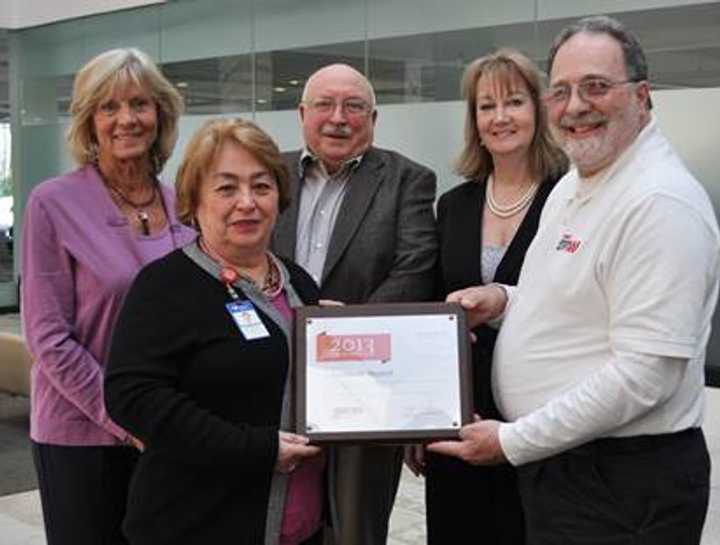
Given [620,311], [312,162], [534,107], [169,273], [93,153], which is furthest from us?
[312,162]

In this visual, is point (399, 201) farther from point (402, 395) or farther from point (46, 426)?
point (46, 426)

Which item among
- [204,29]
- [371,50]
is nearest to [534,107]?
[371,50]

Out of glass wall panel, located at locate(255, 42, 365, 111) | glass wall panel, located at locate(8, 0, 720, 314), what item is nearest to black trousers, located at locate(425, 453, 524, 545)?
glass wall panel, located at locate(8, 0, 720, 314)

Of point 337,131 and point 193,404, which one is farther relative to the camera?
point 337,131

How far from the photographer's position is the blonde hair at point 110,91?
2.76 metres

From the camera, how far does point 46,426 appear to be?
275 centimetres

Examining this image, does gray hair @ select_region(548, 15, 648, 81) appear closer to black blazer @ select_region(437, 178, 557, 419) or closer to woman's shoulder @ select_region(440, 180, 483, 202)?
black blazer @ select_region(437, 178, 557, 419)

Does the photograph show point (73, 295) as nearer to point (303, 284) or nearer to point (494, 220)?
point (303, 284)

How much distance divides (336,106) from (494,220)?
0.60 metres

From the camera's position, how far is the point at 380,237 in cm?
303

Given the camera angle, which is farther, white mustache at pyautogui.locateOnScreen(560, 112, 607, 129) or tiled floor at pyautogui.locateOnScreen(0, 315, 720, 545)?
tiled floor at pyautogui.locateOnScreen(0, 315, 720, 545)

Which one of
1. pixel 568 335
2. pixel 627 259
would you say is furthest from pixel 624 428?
pixel 627 259

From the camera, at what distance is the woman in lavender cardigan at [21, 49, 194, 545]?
2.66m

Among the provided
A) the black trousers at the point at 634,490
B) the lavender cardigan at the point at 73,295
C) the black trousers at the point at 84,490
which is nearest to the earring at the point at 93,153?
the lavender cardigan at the point at 73,295
